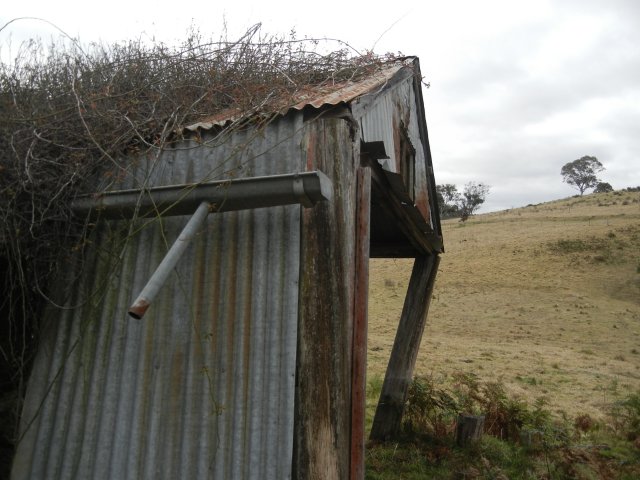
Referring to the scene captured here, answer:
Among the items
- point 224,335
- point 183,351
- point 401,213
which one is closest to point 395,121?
point 401,213

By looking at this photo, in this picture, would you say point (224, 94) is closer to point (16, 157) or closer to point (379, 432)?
point (16, 157)

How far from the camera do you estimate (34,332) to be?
4.05 m

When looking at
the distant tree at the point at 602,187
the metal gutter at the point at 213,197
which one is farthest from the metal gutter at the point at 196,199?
the distant tree at the point at 602,187

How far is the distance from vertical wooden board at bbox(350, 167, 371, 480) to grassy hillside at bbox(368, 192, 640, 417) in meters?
8.01

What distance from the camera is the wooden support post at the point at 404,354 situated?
792 cm

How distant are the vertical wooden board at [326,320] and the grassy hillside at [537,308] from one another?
829 centimetres

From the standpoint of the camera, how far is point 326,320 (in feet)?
11.6

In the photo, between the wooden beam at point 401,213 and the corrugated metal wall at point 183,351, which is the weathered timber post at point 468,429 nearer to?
the wooden beam at point 401,213

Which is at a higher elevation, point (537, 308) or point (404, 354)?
point (537, 308)

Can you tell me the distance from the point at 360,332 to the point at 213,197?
136 centimetres

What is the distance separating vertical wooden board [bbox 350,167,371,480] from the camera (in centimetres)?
369

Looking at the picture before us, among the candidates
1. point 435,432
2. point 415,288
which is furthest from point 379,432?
point 415,288

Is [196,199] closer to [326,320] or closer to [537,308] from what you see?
[326,320]

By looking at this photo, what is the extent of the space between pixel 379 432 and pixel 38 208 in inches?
226
